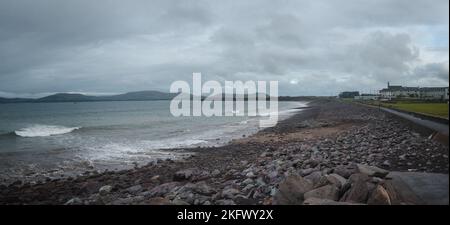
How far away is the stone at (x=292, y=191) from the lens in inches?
296

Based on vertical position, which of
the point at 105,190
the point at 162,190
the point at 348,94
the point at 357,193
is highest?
the point at 348,94

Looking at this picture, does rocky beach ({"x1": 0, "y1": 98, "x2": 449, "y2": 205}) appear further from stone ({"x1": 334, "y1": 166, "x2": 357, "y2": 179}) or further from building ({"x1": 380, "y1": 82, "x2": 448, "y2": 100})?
building ({"x1": 380, "y1": 82, "x2": 448, "y2": 100})

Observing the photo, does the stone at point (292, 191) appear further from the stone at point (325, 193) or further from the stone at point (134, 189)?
the stone at point (134, 189)

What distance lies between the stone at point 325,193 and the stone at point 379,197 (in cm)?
89

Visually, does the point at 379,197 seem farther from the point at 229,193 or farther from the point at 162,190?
the point at 162,190

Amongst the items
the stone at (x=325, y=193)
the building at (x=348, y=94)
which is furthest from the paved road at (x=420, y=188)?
the building at (x=348, y=94)

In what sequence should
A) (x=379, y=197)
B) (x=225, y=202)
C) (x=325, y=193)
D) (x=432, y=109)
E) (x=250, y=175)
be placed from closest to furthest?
(x=379, y=197)
(x=325, y=193)
(x=225, y=202)
(x=250, y=175)
(x=432, y=109)

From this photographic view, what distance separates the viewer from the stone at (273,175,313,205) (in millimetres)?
7512

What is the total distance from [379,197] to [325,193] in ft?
3.96

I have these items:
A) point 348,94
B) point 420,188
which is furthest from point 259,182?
point 348,94

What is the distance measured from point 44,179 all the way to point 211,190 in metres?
9.36

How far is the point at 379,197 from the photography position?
6062mm

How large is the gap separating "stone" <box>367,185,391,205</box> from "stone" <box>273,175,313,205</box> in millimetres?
1577
